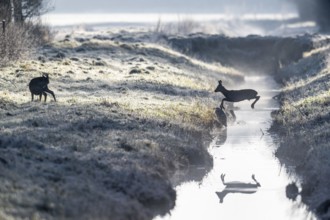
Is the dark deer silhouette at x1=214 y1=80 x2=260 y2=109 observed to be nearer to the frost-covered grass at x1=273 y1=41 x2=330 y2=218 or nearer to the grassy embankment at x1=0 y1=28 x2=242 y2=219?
the grassy embankment at x1=0 y1=28 x2=242 y2=219

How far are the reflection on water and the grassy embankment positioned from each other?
63 centimetres

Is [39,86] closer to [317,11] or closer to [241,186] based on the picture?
[241,186]

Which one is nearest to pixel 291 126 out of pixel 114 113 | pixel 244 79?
pixel 114 113

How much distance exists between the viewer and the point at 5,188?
63.1 ft

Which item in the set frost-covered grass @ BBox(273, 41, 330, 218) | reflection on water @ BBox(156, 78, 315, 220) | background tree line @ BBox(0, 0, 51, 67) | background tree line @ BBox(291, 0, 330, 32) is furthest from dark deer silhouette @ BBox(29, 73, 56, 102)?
background tree line @ BBox(291, 0, 330, 32)

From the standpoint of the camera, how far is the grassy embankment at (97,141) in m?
19.7

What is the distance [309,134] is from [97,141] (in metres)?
7.16

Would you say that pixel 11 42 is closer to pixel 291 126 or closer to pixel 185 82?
pixel 185 82

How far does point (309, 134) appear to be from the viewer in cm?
2848

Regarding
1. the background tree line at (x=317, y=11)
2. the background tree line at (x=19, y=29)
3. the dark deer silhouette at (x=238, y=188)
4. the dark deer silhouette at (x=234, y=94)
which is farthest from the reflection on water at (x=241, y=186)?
the background tree line at (x=317, y=11)

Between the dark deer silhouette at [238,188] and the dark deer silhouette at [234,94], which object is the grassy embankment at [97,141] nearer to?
the dark deer silhouette at [234,94]

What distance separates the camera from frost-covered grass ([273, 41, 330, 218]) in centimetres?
2333

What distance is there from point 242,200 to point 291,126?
8877 millimetres

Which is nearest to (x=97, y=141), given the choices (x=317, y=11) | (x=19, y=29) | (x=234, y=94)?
(x=234, y=94)
